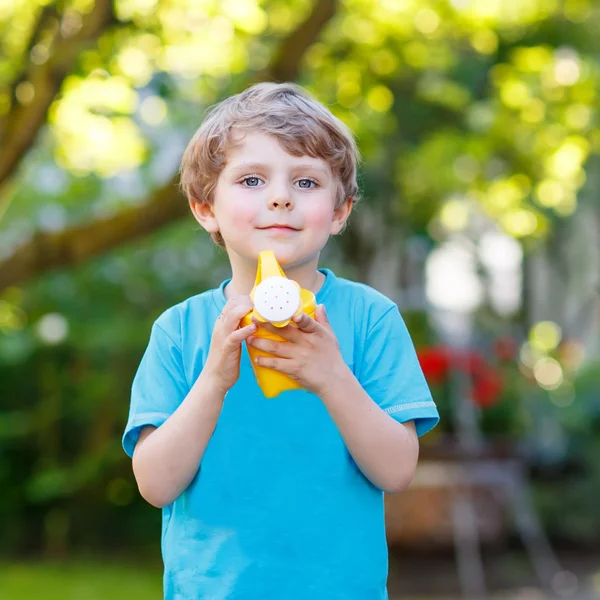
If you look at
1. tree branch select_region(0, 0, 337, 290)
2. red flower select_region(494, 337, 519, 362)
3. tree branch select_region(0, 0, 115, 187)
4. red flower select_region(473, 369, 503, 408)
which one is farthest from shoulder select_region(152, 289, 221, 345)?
red flower select_region(494, 337, 519, 362)

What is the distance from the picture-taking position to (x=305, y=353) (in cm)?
149

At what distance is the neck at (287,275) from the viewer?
5.39 ft

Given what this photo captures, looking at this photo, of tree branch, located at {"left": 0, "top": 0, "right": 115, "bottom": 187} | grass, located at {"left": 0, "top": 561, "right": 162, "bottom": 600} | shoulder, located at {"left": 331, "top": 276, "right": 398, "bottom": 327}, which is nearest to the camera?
shoulder, located at {"left": 331, "top": 276, "right": 398, "bottom": 327}

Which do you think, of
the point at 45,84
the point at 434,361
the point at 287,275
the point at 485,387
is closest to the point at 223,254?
the point at 434,361

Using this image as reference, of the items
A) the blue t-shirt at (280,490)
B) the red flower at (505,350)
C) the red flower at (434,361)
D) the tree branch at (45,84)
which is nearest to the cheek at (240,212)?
the blue t-shirt at (280,490)

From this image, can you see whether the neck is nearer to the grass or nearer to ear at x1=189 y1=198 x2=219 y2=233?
ear at x1=189 y1=198 x2=219 y2=233

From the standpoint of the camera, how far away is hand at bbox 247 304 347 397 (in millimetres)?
1478

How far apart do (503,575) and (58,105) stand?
4.81 m

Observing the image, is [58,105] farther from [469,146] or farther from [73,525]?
[73,525]

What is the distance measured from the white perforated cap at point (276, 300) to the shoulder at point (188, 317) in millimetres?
261

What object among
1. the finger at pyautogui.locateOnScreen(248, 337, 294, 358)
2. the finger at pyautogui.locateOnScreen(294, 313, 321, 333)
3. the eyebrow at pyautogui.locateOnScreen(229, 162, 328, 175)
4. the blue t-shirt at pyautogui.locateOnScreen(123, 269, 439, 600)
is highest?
the eyebrow at pyautogui.locateOnScreen(229, 162, 328, 175)

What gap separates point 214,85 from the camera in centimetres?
641

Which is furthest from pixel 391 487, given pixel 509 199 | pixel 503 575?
pixel 503 575

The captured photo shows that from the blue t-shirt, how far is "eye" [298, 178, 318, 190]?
0.24 metres
